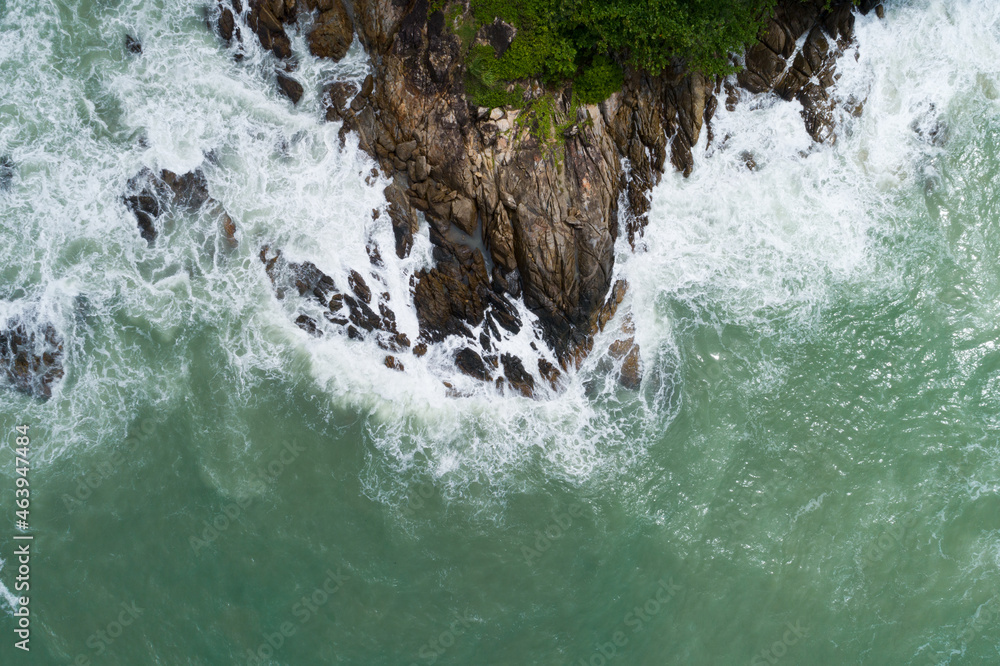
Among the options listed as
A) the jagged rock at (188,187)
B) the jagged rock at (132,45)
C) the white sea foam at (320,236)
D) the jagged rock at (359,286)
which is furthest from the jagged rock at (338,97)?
the jagged rock at (132,45)

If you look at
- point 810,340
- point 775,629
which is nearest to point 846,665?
point 775,629

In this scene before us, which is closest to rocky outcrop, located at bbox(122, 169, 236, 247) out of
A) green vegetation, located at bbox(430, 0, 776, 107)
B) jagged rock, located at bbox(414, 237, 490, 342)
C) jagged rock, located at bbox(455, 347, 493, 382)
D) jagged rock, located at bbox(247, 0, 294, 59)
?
jagged rock, located at bbox(247, 0, 294, 59)

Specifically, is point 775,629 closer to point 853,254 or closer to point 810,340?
point 810,340

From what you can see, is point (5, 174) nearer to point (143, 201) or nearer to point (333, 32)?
point (143, 201)

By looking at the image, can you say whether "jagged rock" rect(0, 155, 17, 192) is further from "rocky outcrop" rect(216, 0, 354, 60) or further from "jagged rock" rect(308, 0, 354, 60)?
"jagged rock" rect(308, 0, 354, 60)

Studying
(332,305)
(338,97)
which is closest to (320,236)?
(332,305)

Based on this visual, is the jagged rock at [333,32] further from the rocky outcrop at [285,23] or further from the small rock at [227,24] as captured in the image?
the small rock at [227,24]
